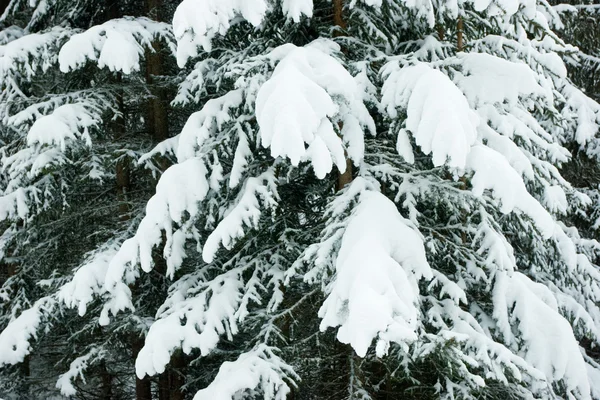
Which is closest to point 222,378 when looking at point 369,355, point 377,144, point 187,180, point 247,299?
point 247,299

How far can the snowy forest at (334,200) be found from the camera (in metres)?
3.32

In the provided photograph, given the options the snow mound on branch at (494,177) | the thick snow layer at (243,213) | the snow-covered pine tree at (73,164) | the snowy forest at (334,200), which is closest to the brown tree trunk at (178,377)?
the snowy forest at (334,200)

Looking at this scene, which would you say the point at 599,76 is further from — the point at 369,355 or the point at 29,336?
the point at 29,336

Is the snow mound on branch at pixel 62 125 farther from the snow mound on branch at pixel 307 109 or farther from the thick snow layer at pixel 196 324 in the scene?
the snow mound on branch at pixel 307 109

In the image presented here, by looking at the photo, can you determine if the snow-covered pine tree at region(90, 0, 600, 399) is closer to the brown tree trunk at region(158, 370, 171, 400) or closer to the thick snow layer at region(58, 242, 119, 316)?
the thick snow layer at region(58, 242, 119, 316)

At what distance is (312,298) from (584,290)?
146 inches

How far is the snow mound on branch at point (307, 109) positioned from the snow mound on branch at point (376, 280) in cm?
48

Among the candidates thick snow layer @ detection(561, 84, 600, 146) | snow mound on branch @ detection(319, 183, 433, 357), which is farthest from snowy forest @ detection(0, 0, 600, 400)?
thick snow layer @ detection(561, 84, 600, 146)

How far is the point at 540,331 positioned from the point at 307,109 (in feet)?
7.74

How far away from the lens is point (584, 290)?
6.50 meters

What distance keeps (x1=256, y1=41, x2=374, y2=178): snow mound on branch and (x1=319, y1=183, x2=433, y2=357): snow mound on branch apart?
0.48 metres

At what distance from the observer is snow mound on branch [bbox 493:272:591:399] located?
3.54m

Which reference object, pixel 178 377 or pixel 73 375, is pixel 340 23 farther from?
pixel 73 375

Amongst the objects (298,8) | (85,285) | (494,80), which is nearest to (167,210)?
(85,285)
